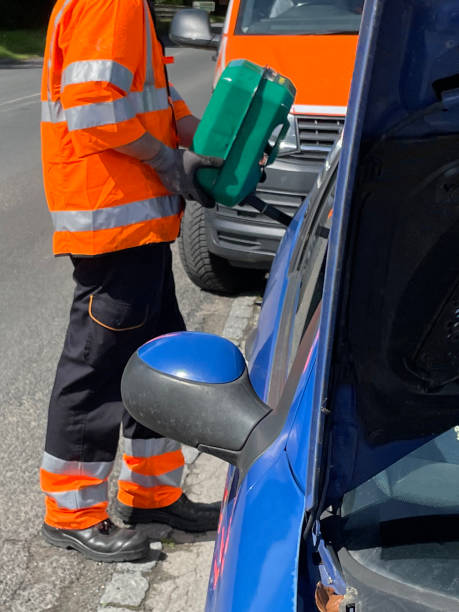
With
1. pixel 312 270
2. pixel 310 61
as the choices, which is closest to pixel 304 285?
pixel 312 270

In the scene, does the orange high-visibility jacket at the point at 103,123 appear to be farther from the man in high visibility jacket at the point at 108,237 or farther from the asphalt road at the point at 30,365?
the asphalt road at the point at 30,365

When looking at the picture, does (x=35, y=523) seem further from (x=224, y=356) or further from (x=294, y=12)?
(x=294, y=12)

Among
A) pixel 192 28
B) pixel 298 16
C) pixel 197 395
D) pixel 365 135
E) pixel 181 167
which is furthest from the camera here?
pixel 192 28

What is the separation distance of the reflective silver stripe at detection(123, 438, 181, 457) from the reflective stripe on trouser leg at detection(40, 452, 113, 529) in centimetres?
10

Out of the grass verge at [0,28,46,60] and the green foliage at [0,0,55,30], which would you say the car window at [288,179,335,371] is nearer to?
the grass verge at [0,28,46,60]

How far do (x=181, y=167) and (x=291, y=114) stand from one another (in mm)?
2225

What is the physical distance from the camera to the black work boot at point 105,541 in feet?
9.72

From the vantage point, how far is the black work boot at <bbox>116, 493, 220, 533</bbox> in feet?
10.3

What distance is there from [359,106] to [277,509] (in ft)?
2.03

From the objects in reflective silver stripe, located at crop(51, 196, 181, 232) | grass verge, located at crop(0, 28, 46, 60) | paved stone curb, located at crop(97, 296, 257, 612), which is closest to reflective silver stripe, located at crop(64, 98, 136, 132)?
reflective silver stripe, located at crop(51, 196, 181, 232)

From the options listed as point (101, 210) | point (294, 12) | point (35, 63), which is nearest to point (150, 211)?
point (101, 210)

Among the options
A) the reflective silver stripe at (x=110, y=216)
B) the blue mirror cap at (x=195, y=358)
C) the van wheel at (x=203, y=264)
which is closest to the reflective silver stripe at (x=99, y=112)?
the reflective silver stripe at (x=110, y=216)

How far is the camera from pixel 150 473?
309 cm

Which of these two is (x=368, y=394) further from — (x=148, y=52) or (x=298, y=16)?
(x=298, y=16)
